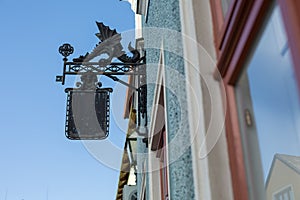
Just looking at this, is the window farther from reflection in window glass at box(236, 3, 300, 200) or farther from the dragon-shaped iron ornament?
the dragon-shaped iron ornament

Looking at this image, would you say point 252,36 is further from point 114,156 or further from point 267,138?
point 114,156

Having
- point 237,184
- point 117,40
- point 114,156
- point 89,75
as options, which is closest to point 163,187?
point 114,156

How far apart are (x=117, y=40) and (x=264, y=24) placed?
266cm

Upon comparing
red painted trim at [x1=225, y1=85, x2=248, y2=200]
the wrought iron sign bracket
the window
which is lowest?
the window

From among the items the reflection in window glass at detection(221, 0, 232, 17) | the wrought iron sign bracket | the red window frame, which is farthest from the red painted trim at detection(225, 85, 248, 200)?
the wrought iron sign bracket

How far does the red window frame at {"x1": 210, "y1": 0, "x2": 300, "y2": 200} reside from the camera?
3.90 feet

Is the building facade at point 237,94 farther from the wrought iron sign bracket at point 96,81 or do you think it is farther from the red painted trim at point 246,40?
the wrought iron sign bracket at point 96,81

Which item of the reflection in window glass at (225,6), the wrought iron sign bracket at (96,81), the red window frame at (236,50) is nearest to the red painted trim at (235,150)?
the red window frame at (236,50)

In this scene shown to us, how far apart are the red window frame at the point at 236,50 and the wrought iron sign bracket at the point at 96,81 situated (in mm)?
2035

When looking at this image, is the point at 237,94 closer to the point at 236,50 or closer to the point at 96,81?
the point at 236,50

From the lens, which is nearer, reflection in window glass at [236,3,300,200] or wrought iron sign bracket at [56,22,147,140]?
reflection in window glass at [236,3,300,200]

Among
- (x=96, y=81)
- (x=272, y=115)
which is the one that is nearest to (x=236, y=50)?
(x=272, y=115)

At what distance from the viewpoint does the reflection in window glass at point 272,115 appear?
108cm

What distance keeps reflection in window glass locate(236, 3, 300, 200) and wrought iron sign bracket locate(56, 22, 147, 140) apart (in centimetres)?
226
